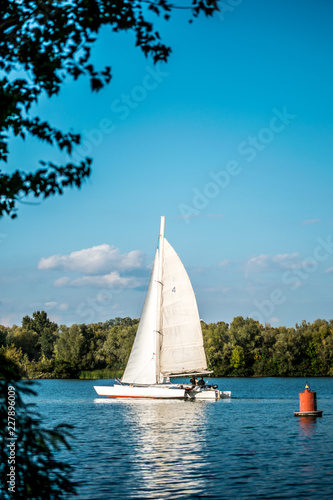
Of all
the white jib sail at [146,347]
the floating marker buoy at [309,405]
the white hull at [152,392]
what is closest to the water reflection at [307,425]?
the floating marker buoy at [309,405]

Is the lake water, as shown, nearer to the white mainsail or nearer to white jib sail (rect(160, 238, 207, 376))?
the white mainsail

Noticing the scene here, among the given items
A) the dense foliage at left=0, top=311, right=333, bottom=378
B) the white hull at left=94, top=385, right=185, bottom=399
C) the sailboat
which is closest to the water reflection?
the white hull at left=94, top=385, right=185, bottom=399

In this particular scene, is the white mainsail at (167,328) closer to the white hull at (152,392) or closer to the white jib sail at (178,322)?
the white jib sail at (178,322)

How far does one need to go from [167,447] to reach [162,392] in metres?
26.1

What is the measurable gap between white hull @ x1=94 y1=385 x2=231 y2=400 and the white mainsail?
148 cm

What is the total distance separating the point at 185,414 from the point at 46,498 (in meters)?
36.3

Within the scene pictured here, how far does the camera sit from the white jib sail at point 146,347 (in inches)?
2240

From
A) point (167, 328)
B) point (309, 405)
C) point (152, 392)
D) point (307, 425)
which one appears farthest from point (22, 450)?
point (167, 328)

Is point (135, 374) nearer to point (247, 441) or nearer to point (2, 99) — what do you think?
point (247, 441)

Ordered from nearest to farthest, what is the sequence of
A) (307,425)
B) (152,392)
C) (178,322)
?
(307,425) < (152,392) < (178,322)

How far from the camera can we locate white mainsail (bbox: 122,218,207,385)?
57.2 m

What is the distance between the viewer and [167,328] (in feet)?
189

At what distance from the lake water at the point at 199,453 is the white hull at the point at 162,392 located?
18.8 feet

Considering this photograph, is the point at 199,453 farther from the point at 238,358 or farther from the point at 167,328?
the point at 238,358
